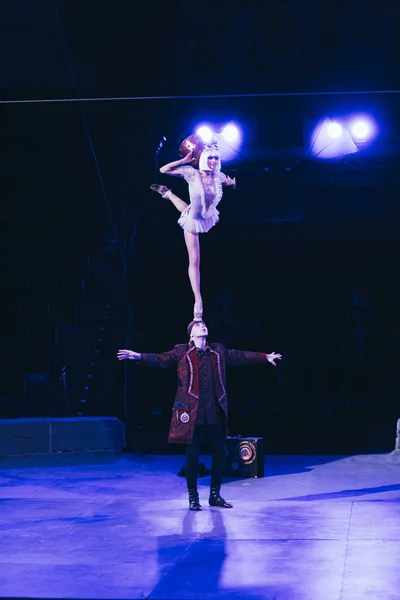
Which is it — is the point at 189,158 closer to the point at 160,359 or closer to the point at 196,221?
the point at 196,221

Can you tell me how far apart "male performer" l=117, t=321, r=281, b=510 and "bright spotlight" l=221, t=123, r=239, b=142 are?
5360mm

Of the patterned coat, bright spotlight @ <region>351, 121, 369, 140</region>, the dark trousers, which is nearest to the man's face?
the patterned coat

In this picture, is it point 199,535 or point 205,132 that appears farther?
point 205,132

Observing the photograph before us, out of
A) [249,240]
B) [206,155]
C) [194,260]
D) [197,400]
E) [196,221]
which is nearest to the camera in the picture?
[197,400]

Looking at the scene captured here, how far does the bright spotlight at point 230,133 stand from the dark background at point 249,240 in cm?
17

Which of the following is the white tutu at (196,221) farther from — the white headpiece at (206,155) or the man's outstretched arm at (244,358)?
the man's outstretched arm at (244,358)

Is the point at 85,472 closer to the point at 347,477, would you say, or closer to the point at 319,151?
the point at 347,477

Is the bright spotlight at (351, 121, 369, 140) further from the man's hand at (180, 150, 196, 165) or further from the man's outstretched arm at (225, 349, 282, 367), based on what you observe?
the man's outstretched arm at (225, 349, 282, 367)

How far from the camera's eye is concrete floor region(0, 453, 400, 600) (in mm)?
6238

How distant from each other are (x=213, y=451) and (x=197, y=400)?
0.57 m

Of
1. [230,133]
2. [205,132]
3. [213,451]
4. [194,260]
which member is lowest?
[213,451]

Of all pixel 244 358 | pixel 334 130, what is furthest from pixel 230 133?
pixel 244 358

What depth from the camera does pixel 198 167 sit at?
10.2 meters

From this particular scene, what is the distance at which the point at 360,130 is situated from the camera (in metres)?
13.8
